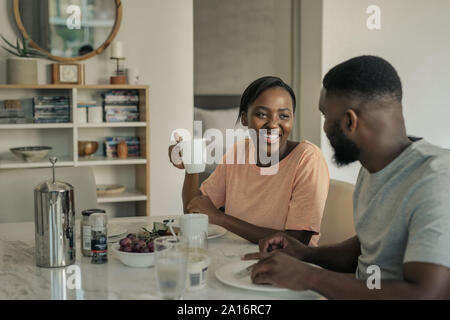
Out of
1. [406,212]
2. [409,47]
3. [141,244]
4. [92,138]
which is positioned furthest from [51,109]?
[406,212]

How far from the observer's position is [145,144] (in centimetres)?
349

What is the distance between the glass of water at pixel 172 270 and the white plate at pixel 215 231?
58cm

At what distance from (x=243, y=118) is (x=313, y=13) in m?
1.87

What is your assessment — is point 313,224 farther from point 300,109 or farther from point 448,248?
point 300,109

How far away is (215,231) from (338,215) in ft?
1.47

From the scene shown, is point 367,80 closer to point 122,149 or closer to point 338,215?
point 338,215

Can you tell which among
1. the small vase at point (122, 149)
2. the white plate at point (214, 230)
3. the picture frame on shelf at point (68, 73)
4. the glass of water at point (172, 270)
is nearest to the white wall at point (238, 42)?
the small vase at point (122, 149)

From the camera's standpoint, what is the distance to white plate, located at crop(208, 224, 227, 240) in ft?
5.78

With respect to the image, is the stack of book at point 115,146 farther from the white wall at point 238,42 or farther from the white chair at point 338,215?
the white chair at point 338,215

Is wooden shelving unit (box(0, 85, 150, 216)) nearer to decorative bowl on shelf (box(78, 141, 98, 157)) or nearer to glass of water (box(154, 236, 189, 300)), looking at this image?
decorative bowl on shelf (box(78, 141, 98, 157))

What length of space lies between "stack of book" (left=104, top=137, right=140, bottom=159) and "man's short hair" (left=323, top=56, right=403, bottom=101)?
8.09ft

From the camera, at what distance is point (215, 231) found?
182 cm

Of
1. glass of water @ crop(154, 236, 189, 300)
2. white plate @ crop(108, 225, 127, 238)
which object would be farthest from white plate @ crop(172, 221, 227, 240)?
glass of water @ crop(154, 236, 189, 300)

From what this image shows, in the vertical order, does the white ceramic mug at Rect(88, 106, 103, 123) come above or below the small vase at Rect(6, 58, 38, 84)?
below
